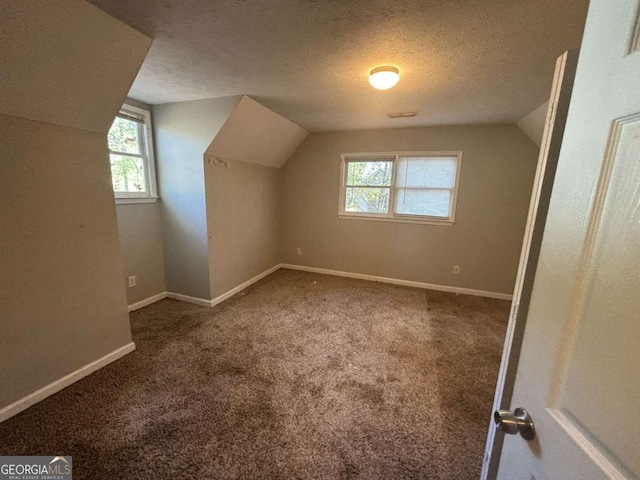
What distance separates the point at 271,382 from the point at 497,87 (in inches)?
115

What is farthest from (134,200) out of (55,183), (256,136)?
(256,136)

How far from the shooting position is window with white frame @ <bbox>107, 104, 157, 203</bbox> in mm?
2518

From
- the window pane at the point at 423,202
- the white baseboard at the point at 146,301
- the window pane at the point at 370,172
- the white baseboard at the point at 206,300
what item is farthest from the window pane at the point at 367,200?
the white baseboard at the point at 146,301

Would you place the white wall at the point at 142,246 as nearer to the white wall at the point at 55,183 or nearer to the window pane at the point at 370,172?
the white wall at the point at 55,183

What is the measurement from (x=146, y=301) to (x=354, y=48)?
322 cm

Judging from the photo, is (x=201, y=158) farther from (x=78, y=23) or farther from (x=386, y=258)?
(x=386, y=258)

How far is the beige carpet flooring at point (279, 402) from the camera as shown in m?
1.27

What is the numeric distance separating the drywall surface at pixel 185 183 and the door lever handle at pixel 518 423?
110 inches

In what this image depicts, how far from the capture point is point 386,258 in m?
3.82

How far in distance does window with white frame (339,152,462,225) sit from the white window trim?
244 cm

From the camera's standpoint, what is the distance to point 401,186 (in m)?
3.61

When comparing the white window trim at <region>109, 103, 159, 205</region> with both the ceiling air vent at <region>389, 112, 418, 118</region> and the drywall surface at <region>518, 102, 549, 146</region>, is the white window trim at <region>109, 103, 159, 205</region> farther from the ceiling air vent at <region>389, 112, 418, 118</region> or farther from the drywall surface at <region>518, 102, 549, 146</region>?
the drywall surface at <region>518, 102, 549, 146</region>

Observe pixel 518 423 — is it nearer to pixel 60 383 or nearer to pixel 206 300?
pixel 60 383

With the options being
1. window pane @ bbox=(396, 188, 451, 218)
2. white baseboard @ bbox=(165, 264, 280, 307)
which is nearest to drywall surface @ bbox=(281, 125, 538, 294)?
window pane @ bbox=(396, 188, 451, 218)
